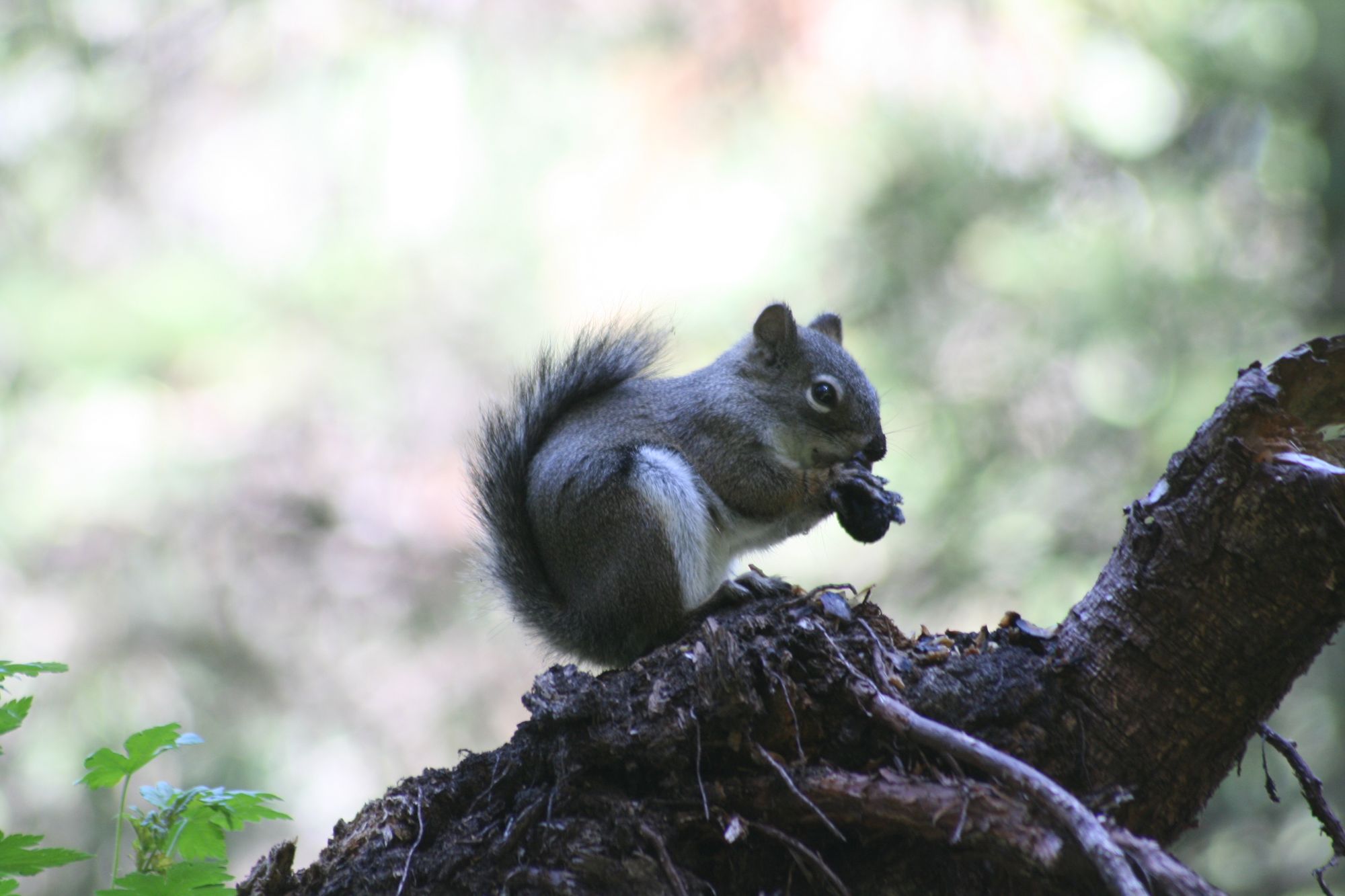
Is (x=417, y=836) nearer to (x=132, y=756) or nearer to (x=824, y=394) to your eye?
(x=132, y=756)

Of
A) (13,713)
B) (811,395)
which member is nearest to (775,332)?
(811,395)

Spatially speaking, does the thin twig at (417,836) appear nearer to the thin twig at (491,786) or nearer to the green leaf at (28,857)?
the thin twig at (491,786)

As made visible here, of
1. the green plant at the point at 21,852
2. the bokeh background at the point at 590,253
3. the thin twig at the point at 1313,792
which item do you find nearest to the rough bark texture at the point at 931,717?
the thin twig at the point at 1313,792

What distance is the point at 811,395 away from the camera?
9.74ft

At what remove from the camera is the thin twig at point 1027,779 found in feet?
4.36

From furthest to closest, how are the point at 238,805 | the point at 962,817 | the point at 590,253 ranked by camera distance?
the point at 590,253
the point at 238,805
the point at 962,817

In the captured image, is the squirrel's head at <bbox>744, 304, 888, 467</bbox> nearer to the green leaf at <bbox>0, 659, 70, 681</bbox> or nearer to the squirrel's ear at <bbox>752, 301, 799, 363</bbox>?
the squirrel's ear at <bbox>752, 301, 799, 363</bbox>

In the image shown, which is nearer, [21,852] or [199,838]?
[21,852]

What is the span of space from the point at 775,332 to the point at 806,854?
1.66 m

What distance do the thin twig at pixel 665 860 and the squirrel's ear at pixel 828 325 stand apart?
6.69ft

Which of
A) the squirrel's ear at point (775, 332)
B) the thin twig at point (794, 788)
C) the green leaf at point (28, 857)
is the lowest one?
the green leaf at point (28, 857)

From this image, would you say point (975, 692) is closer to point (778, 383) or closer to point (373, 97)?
point (778, 383)

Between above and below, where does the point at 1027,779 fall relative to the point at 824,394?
below

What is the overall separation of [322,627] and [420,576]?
1.84 feet
